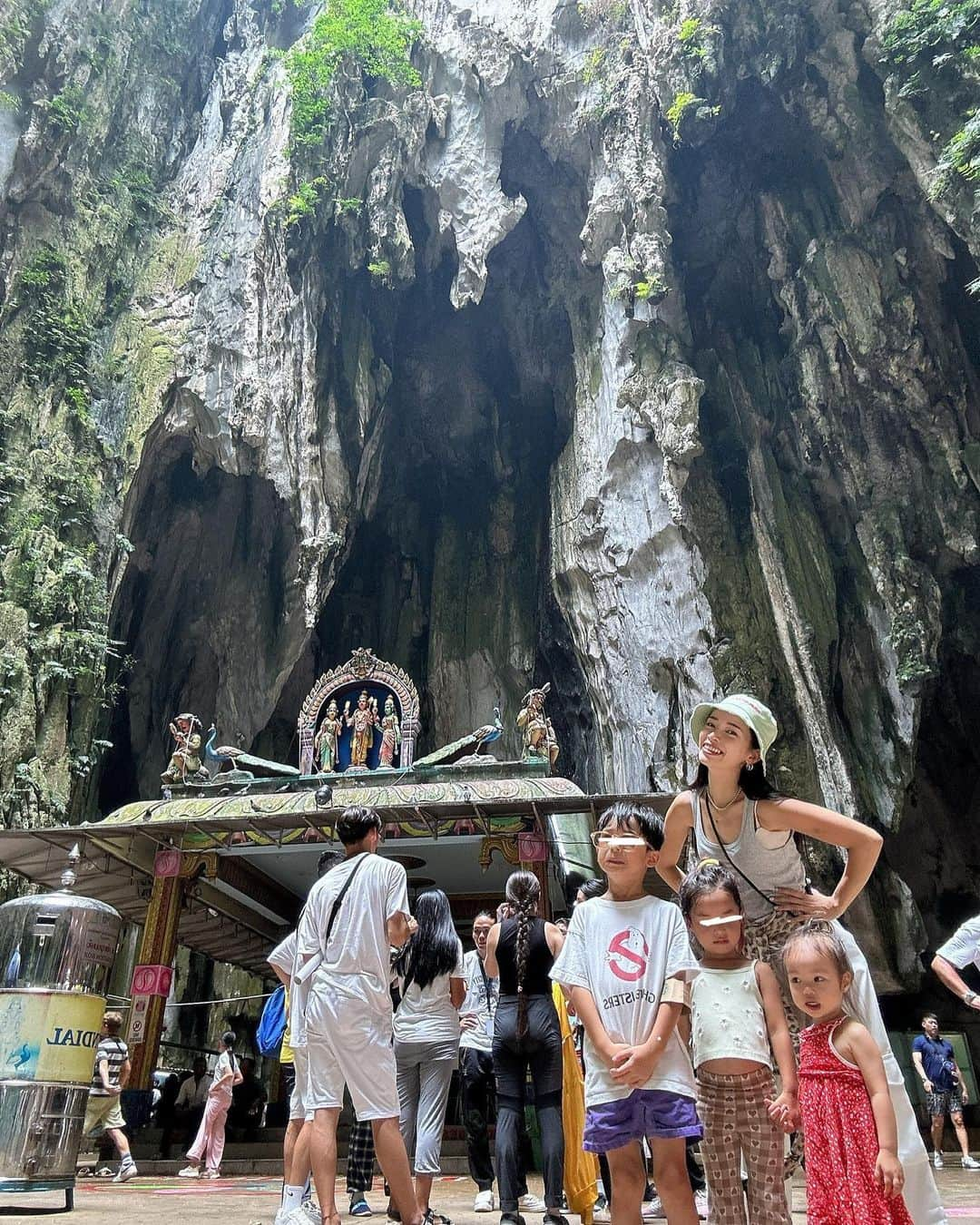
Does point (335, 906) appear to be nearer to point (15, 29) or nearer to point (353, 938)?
point (353, 938)

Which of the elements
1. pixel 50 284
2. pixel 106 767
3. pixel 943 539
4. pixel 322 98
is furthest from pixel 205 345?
pixel 943 539

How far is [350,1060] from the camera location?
2648 mm

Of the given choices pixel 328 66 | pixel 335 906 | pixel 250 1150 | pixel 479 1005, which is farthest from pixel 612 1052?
pixel 328 66

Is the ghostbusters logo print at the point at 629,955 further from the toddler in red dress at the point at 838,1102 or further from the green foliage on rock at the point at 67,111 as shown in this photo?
the green foliage on rock at the point at 67,111

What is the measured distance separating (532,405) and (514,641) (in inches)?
193

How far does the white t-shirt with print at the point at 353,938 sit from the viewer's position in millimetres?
2730

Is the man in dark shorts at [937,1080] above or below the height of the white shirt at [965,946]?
below

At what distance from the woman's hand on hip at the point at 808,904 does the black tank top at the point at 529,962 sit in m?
1.30

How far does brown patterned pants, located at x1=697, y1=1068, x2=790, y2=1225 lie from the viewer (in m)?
2.01

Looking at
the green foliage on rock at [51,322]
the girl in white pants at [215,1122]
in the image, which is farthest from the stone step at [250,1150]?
the green foliage on rock at [51,322]

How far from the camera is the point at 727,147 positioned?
46.8ft

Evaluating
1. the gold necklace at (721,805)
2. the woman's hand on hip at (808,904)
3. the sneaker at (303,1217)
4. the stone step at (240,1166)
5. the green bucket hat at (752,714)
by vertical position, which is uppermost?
the green bucket hat at (752,714)

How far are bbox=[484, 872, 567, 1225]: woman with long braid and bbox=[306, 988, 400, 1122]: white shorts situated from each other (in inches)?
25.7

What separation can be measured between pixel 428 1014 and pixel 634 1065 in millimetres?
1683
